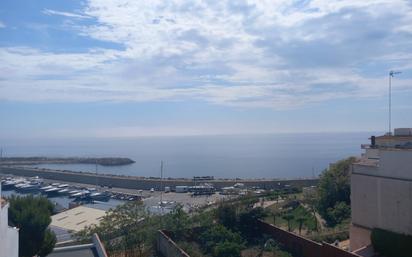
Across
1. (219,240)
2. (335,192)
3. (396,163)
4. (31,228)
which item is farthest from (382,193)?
(31,228)

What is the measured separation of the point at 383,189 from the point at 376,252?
207 cm

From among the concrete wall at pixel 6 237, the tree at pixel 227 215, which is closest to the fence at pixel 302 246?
the tree at pixel 227 215

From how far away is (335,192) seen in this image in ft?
75.5

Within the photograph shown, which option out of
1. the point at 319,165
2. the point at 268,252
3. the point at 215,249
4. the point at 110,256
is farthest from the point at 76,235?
the point at 319,165

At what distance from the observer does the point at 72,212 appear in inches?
1271

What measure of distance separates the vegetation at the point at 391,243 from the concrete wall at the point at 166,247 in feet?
20.7

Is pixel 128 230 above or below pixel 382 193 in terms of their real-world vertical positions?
below

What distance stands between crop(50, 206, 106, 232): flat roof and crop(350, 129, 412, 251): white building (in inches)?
616

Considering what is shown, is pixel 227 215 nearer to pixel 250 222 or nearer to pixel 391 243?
pixel 250 222

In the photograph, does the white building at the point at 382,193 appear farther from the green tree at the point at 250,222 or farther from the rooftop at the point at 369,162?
the green tree at the point at 250,222

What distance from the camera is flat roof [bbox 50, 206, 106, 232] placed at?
87.9ft

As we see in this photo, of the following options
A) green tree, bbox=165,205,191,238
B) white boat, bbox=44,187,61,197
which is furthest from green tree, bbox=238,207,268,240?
white boat, bbox=44,187,61,197

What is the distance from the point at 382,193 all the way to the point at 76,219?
20.9 m

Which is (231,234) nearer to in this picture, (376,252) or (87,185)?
(376,252)
